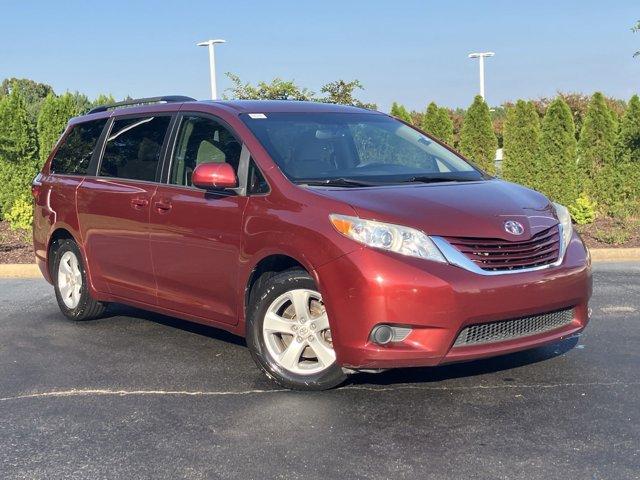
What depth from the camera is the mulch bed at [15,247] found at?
11.0 m

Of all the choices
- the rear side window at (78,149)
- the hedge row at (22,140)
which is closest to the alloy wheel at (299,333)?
the rear side window at (78,149)

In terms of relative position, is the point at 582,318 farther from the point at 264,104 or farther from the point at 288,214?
the point at 264,104

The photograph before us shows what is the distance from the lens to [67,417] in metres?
4.38

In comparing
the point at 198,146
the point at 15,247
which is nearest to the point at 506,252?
the point at 198,146

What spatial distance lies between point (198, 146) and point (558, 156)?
11.3 meters

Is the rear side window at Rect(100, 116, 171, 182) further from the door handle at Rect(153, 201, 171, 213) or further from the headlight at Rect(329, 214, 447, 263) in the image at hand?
the headlight at Rect(329, 214, 447, 263)

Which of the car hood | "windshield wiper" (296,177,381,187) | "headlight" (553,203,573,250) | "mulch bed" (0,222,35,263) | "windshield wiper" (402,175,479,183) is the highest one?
"windshield wiper" (296,177,381,187)

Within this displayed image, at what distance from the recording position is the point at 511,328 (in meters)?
4.39

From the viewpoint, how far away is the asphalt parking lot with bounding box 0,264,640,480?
3.59m

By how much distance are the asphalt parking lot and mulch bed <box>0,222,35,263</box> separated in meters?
5.24

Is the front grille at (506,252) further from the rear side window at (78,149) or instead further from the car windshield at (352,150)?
the rear side window at (78,149)

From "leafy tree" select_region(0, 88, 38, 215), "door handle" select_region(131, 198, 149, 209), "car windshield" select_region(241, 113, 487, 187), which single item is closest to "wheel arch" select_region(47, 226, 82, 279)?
"door handle" select_region(131, 198, 149, 209)

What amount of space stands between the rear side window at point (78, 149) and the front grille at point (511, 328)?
3.79 m

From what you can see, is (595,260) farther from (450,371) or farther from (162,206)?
(162,206)
